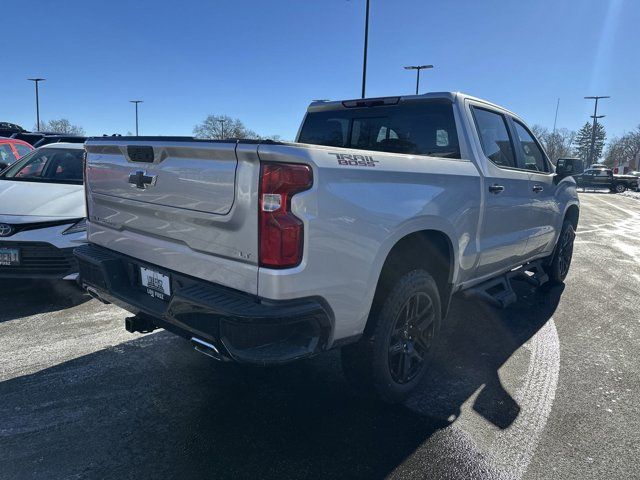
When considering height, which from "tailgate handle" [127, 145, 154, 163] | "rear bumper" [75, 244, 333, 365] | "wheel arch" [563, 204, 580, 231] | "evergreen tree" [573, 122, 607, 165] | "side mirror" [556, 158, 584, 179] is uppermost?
"evergreen tree" [573, 122, 607, 165]

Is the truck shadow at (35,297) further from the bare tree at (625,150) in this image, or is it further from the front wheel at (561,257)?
the bare tree at (625,150)

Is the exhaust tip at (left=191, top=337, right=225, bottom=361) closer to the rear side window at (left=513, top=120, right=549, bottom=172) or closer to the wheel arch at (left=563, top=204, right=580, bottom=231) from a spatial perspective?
the rear side window at (left=513, top=120, right=549, bottom=172)

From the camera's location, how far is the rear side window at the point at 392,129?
3680 mm

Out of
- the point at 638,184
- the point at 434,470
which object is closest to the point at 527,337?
the point at 434,470

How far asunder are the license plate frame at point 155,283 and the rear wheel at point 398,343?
1121mm

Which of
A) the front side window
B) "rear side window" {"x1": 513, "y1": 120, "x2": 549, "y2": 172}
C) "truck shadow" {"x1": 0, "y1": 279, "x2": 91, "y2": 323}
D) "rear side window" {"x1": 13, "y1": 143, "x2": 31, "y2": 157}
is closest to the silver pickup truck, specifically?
"rear side window" {"x1": 513, "y1": 120, "x2": 549, "y2": 172}

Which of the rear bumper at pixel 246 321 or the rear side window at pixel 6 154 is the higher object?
the rear side window at pixel 6 154

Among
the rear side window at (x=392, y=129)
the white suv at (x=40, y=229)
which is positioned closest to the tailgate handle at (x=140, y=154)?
the rear side window at (x=392, y=129)

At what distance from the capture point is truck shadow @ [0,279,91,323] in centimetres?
466

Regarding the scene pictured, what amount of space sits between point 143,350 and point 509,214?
10.8 ft

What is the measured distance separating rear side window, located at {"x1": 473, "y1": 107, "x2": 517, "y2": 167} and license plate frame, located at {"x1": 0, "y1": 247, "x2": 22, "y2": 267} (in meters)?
4.45

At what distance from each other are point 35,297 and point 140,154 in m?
3.27

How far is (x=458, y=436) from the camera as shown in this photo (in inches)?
108

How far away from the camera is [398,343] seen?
9.98ft
